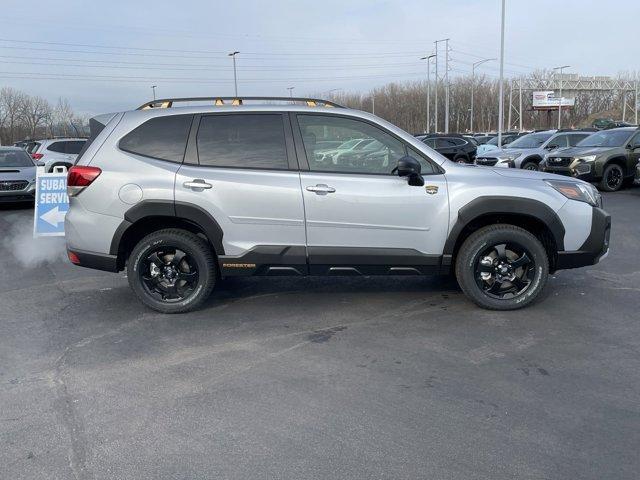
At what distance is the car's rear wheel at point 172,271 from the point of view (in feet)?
17.5

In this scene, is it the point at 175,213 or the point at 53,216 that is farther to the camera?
the point at 53,216

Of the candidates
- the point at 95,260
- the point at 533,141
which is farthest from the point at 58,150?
the point at 533,141

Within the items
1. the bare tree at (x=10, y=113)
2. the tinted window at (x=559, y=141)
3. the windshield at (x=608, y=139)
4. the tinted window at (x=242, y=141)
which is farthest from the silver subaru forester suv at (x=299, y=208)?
the bare tree at (x=10, y=113)

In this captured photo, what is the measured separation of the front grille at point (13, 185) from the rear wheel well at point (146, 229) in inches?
386

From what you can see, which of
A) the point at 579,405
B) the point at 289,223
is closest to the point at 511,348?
the point at 579,405

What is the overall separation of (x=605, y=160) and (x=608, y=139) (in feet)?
3.38

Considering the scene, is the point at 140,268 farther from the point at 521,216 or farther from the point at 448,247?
the point at 521,216

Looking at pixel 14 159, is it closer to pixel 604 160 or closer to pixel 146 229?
pixel 146 229

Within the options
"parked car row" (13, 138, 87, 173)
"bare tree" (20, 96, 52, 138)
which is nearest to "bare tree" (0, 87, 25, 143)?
"bare tree" (20, 96, 52, 138)

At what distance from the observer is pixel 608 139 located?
15055 mm

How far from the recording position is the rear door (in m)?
5.18

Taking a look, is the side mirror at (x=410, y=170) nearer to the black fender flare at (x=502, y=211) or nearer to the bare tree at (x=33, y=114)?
the black fender flare at (x=502, y=211)

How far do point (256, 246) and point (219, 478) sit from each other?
2616mm

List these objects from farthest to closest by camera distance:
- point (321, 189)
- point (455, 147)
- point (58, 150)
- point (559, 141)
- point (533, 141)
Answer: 1. point (455, 147)
2. point (533, 141)
3. point (559, 141)
4. point (58, 150)
5. point (321, 189)
